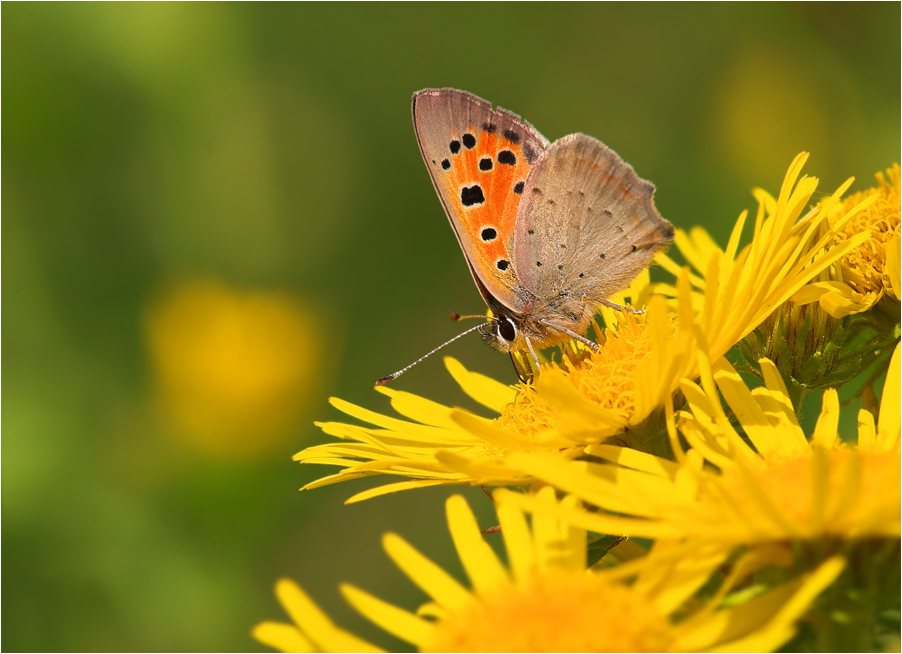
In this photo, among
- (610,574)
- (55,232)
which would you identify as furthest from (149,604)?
(610,574)

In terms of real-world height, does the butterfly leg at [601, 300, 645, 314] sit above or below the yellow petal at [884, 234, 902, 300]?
above

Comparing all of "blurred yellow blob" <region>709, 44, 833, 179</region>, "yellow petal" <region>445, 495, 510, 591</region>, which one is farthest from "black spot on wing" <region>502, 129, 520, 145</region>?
"blurred yellow blob" <region>709, 44, 833, 179</region>

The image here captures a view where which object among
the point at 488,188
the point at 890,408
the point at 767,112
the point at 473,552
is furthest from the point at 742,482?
the point at 767,112

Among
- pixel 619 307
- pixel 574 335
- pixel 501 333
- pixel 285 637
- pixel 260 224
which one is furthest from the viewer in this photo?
pixel 260 224

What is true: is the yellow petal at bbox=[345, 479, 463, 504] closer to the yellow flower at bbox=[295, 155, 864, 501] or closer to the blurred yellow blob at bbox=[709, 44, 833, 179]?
the yellow flower at bbox=[295, 155, 864, 501]

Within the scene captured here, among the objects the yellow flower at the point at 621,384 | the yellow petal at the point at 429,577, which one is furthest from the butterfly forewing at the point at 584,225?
the yellow petal at the point at 429,577

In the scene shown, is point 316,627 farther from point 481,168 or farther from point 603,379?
point 481,168

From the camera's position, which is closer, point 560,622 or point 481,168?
point 560,622
